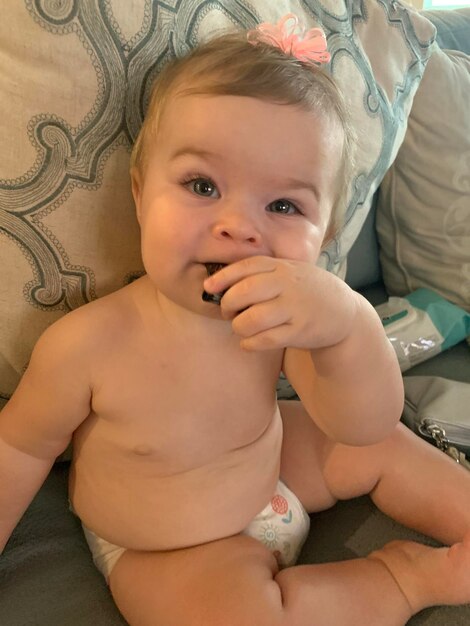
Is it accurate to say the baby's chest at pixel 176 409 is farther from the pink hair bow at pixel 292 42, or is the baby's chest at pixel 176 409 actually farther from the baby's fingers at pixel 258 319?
the pink hair bow at pixel 292 42

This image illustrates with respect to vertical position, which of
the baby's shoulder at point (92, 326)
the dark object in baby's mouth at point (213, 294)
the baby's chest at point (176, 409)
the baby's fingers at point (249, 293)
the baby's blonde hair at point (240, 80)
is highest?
the baby's blonde hair at point (240, 80)

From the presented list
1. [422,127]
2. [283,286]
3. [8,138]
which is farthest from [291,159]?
[422,127]

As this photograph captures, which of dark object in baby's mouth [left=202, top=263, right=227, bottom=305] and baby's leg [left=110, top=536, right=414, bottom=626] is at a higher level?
dark object in baby's mouth [left=202, top=263, right=227, bottom=305]

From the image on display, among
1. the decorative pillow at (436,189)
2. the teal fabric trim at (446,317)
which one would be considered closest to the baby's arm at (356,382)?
the teal fabric trim at (446,317)

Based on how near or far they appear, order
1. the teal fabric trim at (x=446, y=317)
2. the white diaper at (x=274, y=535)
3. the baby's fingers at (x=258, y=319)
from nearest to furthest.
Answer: the baby's fingers at (x=258, y=319), the white diaper at (x=274, y=535), the teal fabric trim at (x=446, y=317)

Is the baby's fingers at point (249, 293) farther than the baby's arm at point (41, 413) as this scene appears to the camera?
No

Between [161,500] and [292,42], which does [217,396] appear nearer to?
[161,500]

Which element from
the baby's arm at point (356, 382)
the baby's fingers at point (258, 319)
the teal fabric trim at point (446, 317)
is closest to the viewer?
the baby's fingers at point (258, 319)

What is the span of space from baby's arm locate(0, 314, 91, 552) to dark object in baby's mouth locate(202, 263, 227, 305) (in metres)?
0.17

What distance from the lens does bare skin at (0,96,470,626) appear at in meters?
0.58

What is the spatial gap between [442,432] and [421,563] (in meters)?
0.24

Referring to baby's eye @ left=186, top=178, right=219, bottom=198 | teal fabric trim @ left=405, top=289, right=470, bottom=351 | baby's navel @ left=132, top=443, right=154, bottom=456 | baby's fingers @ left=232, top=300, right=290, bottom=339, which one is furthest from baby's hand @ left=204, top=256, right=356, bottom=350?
teal fabric trim @ left=405, top=289, right=470, bottom=351

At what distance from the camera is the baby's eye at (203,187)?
1.97ft

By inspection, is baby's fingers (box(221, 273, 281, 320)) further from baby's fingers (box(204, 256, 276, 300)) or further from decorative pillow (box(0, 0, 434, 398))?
decorative pillow (box(0, 0, 434, 398))
